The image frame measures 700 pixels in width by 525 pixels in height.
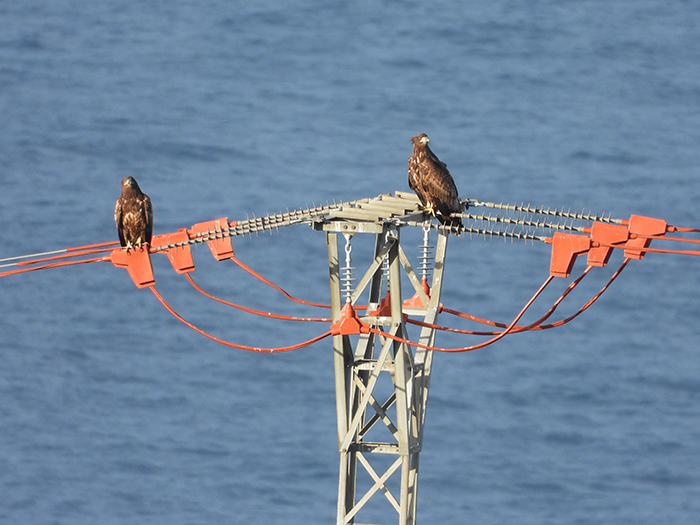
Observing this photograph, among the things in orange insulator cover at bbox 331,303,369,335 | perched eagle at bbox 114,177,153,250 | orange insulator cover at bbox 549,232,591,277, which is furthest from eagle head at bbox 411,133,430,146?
perched eagle at bbox 114,177,153,250

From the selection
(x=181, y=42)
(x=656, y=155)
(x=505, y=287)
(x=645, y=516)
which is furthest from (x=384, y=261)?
(x=181, y=42)

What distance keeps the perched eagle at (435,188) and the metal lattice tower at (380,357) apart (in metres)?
0.34

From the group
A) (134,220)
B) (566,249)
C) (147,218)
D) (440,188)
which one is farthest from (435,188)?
(134,220)

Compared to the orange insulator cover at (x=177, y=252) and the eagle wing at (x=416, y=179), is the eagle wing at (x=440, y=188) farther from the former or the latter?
the orange insulator cover at (x=177, y=252)

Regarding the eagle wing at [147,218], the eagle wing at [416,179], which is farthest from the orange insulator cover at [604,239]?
the eagle wing at [147,218]

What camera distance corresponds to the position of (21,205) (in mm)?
86750

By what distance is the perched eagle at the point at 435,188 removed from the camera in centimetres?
2336

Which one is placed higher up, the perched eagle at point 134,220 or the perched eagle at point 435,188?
the perched eagle at point 435,188

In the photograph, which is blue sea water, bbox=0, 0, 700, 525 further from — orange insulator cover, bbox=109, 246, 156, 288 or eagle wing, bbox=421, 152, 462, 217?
eagle wing, bbox=421, 152, 462, 217

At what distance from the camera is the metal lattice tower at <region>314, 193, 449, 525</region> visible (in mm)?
22359

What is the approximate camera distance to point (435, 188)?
23.3 meters

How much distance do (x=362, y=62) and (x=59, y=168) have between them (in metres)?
20.8

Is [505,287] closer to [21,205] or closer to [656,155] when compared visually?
[656,155]

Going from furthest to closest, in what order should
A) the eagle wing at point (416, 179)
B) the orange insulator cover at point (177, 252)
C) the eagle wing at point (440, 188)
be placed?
the orange insulator cover at point (177, 252) < the eagle wing at point (416, 179) < the eagle wing at point (440, 188)
